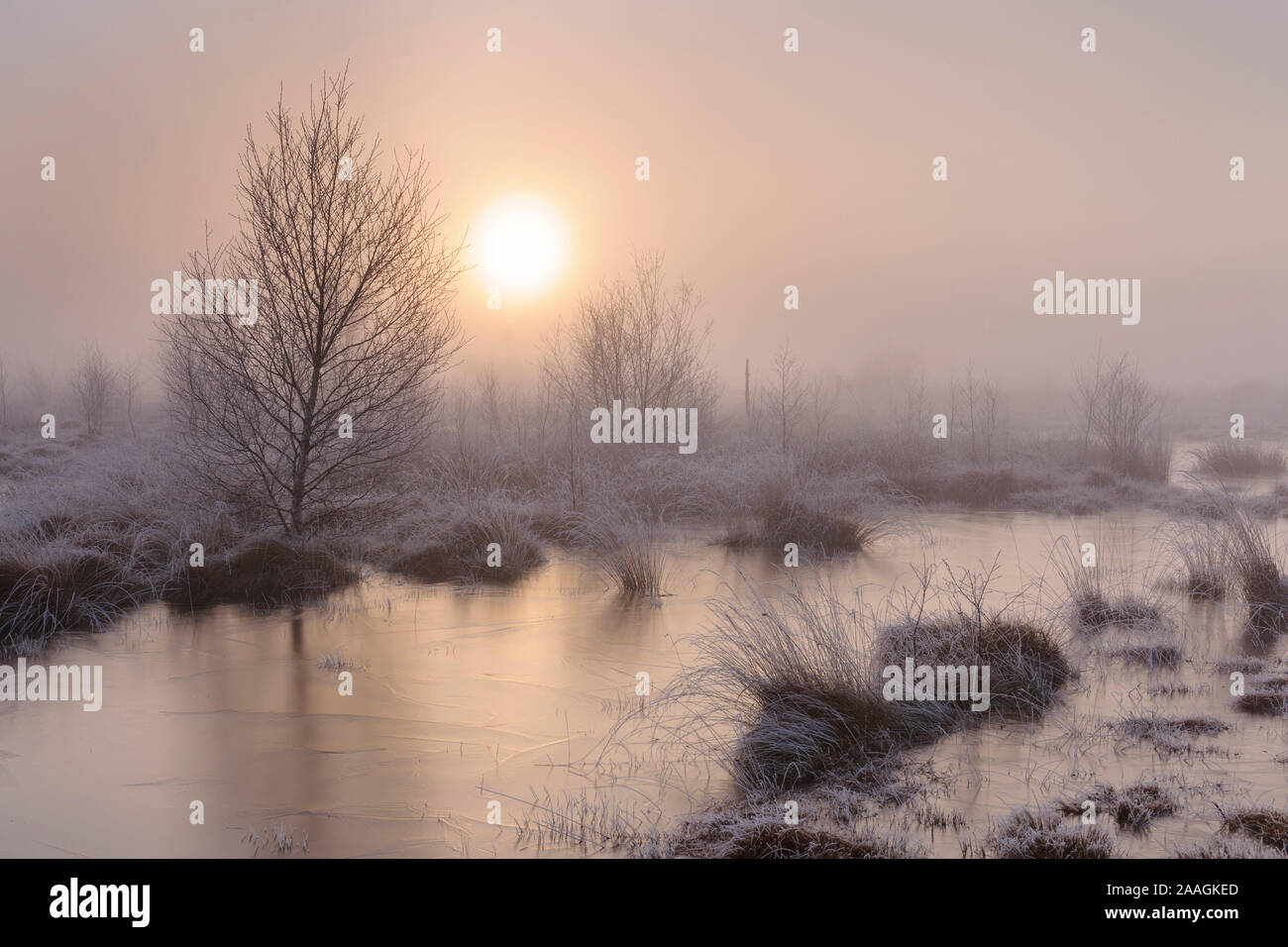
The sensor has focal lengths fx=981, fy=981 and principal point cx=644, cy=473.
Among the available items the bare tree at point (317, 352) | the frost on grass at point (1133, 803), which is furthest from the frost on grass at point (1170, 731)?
the bare tree at point (317, 352)

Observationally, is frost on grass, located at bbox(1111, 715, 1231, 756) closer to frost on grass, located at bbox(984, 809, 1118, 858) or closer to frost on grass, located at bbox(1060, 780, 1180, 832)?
frost on grass, located at bbox(1060, 780, 1180, 832)

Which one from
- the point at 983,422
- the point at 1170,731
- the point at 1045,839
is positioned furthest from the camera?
the point at 983,422

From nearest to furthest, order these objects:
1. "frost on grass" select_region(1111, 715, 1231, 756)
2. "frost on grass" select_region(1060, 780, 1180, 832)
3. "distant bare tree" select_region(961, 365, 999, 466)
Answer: "frost on grass" select_region(1060, 780, 1180, 832), "frost on grass" select_region(1111, 715, 1231, 756), "distant bare tree" select_region(961, 365, 999, 466)

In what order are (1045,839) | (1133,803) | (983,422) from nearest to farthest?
(1045,839), (1133,803), (983,422)

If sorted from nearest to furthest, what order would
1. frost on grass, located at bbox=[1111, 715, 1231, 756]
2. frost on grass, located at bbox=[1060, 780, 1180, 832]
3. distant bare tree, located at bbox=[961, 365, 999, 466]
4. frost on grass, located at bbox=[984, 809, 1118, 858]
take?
frost on grass, located at bbox=[984, 809, 1118, 858], frost on grass, located at bbox=[1060, 780, 1180, 832], frost on grass, located at bbox=[1111, 715, 1231, 756], distant bare tree, located at bbox=[961, 365, 999, 466]

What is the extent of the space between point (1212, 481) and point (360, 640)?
19.3m

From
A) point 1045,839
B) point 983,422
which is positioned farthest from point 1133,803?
point 983,422

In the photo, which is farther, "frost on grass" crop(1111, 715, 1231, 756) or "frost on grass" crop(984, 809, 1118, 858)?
"frost on grass" crop(1111, 715, 1231, 756)

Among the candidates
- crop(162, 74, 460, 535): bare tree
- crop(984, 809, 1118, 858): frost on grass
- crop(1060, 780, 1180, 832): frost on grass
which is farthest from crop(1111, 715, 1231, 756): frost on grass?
crop(162, 74, 460, 535): bare tree

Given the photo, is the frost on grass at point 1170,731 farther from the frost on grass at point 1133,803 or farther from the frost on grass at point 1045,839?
the frost on grass at point 1045,839

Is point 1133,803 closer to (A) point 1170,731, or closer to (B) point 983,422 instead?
(A) point 1170,731

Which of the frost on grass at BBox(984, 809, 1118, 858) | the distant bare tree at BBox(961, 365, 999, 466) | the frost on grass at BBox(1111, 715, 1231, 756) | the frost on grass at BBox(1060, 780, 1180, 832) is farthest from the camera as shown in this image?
the distant bare tree at BBox(961, 365, 999, 466)

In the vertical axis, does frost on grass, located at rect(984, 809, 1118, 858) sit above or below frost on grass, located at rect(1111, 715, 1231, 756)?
below

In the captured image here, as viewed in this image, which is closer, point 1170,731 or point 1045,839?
point 1045,839
